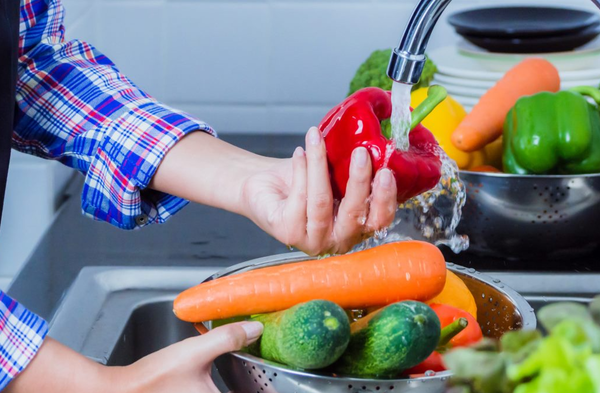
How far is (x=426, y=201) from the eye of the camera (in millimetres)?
1049

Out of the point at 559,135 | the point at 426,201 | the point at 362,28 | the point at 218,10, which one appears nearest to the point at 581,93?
the point at 559,135

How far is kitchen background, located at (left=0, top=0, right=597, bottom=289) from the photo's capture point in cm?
178

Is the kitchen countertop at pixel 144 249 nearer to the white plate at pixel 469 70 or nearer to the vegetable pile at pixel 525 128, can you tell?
the vegetable pile at pixel 525 128

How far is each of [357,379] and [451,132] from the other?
0.57 meters

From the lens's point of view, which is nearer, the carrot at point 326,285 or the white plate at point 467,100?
the carrot at point 326,285

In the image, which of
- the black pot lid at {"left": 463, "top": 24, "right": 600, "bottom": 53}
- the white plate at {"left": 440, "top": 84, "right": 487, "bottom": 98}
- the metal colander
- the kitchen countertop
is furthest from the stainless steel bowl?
the black pot lid at {"left": 463, "top": 24, "right": 600, "bottom": 53}

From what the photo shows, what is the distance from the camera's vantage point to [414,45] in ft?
2.16

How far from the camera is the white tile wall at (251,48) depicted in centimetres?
178

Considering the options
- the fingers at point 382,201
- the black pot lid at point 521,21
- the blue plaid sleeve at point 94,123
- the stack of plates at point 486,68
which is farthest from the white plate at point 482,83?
the fingers at point 382,201

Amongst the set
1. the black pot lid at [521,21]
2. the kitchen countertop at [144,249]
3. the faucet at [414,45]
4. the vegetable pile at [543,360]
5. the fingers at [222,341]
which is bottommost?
the kitchen countertop at [144,249]

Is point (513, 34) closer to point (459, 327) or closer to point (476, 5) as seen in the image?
point (476, 5)

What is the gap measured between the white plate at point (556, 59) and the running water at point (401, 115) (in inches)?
28.1

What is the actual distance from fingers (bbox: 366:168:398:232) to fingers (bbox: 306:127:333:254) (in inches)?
1.6

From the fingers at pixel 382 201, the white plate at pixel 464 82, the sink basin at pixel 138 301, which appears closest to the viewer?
the fingers at pixel 382 201
